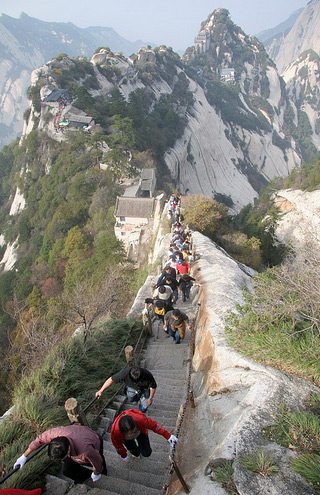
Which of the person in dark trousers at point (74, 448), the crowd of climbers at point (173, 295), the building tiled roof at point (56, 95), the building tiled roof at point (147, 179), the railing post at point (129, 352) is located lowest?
the person in dark trousers at point (74, 448)

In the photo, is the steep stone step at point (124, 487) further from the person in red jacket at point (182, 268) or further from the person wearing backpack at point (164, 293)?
the person in red jacket at point (182, 268)

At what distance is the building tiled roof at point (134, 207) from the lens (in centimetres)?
2897

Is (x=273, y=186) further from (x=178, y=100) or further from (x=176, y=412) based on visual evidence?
(x=176, y=412)

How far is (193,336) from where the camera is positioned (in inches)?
331

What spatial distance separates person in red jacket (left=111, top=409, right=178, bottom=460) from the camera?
14.1 feet

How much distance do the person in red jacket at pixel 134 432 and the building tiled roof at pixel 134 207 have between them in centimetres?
2467

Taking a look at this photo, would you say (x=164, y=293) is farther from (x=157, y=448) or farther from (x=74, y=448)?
(x=74, y=448)

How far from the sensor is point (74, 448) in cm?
404

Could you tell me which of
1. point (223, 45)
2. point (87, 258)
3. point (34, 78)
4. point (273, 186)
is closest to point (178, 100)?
point (34, 78)

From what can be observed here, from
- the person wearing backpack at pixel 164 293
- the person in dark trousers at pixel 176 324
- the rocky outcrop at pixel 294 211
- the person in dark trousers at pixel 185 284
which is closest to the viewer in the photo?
the person in dark trousers at pixel 176 324

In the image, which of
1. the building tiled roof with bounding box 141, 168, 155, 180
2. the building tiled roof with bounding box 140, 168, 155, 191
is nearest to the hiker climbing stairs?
the building tiled roof with bounding box 140, 168, 155, 191

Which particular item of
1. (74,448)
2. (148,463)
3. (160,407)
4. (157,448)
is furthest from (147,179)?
(74,448)

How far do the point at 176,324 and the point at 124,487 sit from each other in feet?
12.8

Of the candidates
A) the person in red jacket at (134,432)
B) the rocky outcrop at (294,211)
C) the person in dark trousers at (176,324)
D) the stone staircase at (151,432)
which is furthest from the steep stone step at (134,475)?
the rocky outcrop at (294,211)
